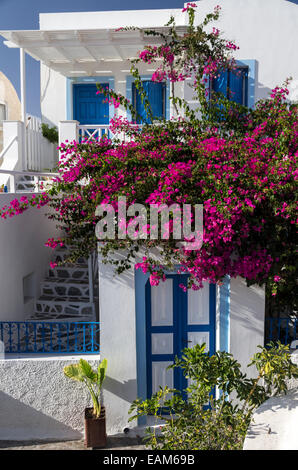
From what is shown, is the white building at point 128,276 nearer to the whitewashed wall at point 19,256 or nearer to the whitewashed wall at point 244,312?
the whitewashed wall at point 244,312

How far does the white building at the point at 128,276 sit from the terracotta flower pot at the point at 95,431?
0.29 meters

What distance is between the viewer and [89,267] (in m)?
10.3

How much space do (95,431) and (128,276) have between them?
243 centimetres

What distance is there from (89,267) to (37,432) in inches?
172

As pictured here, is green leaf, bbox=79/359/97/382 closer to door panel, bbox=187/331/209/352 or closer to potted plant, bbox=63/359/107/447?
potted plant, bbox=63/359/107/447

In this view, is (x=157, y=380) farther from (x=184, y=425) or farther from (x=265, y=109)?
(x=265, y=109)

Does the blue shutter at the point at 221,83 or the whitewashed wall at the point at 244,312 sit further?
the blue shutter at the point at 221,83

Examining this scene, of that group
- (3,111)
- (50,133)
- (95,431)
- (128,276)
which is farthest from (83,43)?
(3,111)

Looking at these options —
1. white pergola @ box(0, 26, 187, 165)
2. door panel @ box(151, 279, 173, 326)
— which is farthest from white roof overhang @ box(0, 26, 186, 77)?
door panel @ box(151, 279, 173, 326)

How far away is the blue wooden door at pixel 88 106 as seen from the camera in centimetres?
1284

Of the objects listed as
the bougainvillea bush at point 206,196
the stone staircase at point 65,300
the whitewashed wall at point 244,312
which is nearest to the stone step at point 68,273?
the stone staircase at point 65,300

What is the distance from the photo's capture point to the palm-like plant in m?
6.27

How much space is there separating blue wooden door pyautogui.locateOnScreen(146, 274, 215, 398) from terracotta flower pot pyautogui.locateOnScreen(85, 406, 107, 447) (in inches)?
38.3
